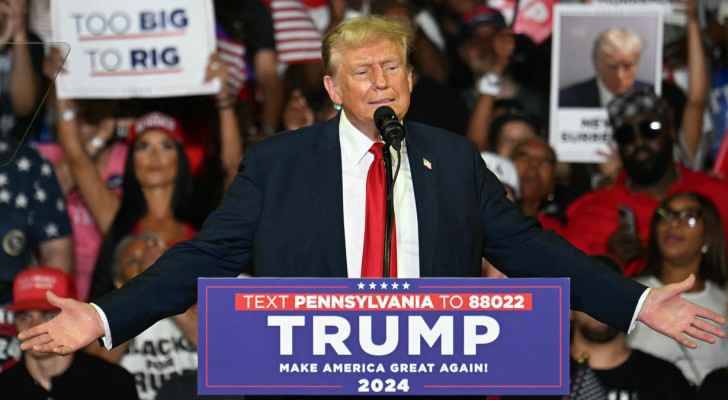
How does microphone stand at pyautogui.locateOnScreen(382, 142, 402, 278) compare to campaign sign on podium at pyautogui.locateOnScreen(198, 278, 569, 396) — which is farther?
microphone stand at pyautogui.locateOnScreen(382, 142, 402, 278)

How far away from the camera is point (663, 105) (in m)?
6.20

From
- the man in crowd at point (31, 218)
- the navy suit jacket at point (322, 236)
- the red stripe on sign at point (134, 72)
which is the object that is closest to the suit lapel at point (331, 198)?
the navy suit jacket at point (322, 236)

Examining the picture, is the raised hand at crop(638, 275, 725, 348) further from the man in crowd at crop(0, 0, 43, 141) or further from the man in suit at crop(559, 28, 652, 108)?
the man in suit at crop(559, 28, 652, 108)

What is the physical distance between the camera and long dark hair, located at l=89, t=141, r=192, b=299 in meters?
6.19

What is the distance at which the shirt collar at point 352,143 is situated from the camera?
130 inches

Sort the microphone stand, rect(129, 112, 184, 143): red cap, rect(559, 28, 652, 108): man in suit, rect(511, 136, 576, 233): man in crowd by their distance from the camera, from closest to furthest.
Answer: the microphone stand < rect(511, 136, 576, 233): man in crowd < rect(559, 28, 652, 108): man in suit < rect(129, 112, 184, 143): red cap

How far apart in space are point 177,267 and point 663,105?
3549 mm

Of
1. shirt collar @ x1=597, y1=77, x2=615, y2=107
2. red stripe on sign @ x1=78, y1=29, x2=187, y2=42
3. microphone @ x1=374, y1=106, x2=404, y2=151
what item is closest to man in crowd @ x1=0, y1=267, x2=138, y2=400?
red stripe on sign @ x1=78, y1=29, x2=187, y2=42

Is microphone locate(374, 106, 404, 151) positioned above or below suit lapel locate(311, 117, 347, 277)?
above

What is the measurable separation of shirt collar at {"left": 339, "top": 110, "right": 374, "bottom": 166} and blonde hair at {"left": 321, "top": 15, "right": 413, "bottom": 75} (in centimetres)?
Answer: 15

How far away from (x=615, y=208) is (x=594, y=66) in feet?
2.97

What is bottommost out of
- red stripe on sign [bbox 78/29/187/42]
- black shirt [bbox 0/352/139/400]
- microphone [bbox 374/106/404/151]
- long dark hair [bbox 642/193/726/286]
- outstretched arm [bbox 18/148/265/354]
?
black shirt [bbox 0/352/139/400]

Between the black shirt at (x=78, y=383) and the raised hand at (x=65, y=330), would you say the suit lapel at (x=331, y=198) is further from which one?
the black shirt at (x=78, y=383)

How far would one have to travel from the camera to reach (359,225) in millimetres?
3205
